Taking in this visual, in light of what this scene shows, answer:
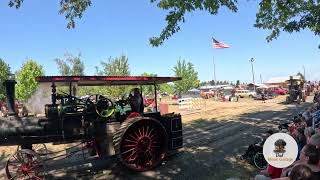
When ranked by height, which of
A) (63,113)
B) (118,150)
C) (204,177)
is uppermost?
(63,113)

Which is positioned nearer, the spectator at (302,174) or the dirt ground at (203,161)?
the spectator at (302,174)

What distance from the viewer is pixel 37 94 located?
11.1 meters

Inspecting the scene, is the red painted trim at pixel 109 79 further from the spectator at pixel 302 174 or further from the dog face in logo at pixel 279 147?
the spectator at pixel 302 174

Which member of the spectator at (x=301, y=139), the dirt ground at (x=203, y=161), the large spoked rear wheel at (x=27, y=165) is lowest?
the dirt ground at (x=203, y=161)

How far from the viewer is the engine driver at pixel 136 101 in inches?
467

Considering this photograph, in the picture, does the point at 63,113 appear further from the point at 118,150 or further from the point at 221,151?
the point at 221,151

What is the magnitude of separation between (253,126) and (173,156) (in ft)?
25.3

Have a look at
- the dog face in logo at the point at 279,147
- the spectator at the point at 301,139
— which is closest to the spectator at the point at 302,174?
the dog face in logo at the point at 279,147

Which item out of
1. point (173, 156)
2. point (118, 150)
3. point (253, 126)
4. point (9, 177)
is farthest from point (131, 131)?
point (253, 126)

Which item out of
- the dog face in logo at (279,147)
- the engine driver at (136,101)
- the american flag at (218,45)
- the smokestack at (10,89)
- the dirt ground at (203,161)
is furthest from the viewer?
the american flag at (218,45)

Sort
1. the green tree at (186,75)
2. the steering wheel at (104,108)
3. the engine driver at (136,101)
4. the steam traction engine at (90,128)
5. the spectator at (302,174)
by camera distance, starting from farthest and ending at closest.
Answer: the green tree at (186,75) → the engine driver at (136,101) → the steering wheel at (104,108) → the steam traction engine at (90,128) → the spectator at (302,174)

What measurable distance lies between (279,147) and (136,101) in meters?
6.48

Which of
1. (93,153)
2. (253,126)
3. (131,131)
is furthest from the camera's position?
(253,126)

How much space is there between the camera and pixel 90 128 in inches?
432
